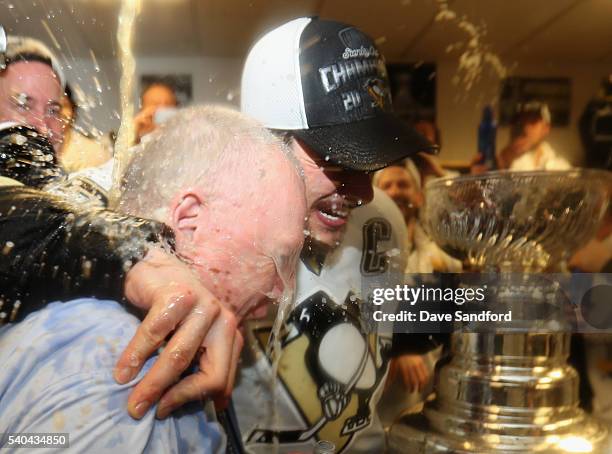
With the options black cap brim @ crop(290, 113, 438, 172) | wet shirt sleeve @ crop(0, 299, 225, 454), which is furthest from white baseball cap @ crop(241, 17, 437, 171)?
wet shirt sleeve @ crop(0, 299, 225, 454)

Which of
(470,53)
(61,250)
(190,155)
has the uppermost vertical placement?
(470,53)

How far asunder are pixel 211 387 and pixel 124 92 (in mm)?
316

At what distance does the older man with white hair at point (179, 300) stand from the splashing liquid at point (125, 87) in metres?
0.01

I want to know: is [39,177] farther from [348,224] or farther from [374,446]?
[374,446]

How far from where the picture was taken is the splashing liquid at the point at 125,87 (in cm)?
63

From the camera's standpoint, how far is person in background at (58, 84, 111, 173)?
2.08 ft

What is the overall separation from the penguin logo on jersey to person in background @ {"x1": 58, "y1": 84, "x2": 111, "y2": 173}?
0.26 meters

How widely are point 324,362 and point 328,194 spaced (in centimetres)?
18

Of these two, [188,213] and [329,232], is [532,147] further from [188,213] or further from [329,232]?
[188,213]

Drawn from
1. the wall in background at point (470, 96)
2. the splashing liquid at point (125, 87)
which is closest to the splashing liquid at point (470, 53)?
the wall in background at point (470, 96)

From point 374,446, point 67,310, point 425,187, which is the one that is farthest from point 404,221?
point 67,310

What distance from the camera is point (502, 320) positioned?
66 cm

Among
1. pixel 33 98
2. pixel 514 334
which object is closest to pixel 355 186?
pixel 514 334

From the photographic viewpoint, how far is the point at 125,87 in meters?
0.64
